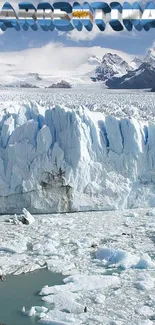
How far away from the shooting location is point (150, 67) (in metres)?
43.5

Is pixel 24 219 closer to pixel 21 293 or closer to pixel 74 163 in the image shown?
pixel 74 163

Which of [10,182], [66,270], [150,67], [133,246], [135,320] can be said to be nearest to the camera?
[135,320]

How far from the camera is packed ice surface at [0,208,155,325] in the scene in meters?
5.50

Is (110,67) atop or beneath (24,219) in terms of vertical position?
atop

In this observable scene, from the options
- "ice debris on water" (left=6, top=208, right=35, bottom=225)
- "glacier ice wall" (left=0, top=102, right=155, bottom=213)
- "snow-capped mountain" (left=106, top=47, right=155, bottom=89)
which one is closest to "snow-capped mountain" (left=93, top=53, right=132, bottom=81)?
"snow-capped mountain" (left=106, top=47, right=155, bottom=89)

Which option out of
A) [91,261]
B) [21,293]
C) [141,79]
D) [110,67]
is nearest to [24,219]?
[91,261]

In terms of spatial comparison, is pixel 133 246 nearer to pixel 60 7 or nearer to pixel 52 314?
pixel 52 314

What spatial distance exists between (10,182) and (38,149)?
956 millimetres

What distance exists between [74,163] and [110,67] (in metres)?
55.6

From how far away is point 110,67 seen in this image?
210 ft

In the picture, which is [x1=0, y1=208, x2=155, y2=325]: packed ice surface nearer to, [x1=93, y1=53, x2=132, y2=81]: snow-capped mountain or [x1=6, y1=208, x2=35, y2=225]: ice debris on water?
[x1=6, y1=208, x2=35, y2=225]: ice debris on water

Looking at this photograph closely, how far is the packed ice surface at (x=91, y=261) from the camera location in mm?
5504

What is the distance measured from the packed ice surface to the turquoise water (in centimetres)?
10

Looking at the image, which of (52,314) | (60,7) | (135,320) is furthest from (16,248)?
(60,7)
